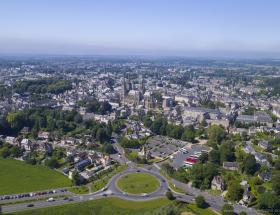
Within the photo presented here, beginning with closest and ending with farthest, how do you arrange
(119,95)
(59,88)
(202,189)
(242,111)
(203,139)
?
(202,189), (203,139), (242,111), (119,95), (59,88)

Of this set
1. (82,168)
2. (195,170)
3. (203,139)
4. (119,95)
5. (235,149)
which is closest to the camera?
(195,170)

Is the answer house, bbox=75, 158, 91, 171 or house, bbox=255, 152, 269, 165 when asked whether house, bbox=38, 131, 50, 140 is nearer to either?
house, bbox=75, 158, 91, 171

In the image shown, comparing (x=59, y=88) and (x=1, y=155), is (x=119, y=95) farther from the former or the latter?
(x=1, y=155)

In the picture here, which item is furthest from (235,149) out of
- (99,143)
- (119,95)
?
(119,95)

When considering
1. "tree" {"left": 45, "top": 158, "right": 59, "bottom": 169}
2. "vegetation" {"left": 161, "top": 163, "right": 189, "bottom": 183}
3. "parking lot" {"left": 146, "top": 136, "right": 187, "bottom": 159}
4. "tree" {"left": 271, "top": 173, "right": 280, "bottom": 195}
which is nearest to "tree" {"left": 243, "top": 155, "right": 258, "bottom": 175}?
"tree" {"left": 271, "top": 173, "right": 280, "bottom": 195}

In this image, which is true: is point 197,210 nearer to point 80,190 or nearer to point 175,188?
point 175,188

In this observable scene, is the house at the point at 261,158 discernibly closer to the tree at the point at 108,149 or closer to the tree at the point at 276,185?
the tree at the point at 276,185
